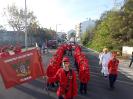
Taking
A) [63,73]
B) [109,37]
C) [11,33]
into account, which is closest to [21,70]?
[63,73]

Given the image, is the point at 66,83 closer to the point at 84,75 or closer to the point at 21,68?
the point at 21,68

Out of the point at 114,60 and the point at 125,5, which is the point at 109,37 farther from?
the point at 114,60

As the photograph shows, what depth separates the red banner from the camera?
41.1 feet

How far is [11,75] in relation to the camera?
1262 centimetres

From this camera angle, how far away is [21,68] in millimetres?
12789

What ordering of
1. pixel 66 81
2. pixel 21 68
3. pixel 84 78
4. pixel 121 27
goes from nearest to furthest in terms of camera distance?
pixel 66 81 < pixel 21 68 < pixel 84 78 < pixel 121 27

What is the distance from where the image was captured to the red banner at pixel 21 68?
12.5m

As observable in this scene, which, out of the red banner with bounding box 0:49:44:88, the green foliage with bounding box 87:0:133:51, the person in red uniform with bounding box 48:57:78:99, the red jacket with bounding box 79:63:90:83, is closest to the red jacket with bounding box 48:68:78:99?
the person in red uniform with bounding box 48:57:78:99

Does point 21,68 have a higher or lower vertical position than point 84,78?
higher

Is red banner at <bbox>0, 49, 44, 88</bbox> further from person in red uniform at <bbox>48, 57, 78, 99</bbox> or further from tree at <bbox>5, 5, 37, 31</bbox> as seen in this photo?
tree at <bbox>5, 5, 37, 31</bbox>

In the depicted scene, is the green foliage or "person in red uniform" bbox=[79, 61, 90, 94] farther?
the green foliage

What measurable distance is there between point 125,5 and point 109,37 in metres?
6.54

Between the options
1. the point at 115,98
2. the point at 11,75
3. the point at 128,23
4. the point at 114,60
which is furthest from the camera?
the point at 128,23

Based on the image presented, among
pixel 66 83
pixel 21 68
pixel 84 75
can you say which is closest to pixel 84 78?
pixel 84 75
